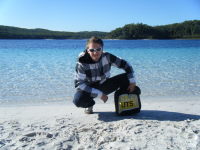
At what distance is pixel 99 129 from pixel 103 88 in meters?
0.95

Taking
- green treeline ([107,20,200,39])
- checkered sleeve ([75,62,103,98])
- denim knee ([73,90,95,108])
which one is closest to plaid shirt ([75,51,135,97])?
checkered sleeve ([75,62,103,98])

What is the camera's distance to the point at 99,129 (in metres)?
3.18

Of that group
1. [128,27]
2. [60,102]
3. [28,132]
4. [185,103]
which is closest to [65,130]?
[28,132]

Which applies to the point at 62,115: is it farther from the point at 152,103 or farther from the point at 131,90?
the point at 152,103

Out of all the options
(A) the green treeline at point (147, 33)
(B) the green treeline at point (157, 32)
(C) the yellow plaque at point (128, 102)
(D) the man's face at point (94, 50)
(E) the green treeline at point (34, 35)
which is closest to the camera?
(D) the man's face at point (94, 50)

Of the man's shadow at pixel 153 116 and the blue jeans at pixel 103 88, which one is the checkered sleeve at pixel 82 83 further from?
the man's shadow at pixel 153 116

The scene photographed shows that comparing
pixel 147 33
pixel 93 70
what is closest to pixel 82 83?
pixel 93 70

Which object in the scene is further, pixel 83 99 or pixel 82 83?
pixel 83 99

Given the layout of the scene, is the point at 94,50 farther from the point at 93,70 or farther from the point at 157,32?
the point at 157,32

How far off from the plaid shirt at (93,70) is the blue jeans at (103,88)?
0.08m

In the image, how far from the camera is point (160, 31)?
257ft

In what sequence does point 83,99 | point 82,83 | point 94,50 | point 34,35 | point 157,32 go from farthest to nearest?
point 34,35 → point 157,32 → point 83,99 → point 82,83 → point 94,50

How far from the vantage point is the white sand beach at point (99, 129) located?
2.69 meters

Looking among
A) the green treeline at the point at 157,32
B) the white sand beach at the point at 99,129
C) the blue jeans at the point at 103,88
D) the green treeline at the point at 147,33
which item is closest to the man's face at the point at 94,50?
the blue jeans at the point at 103,88
